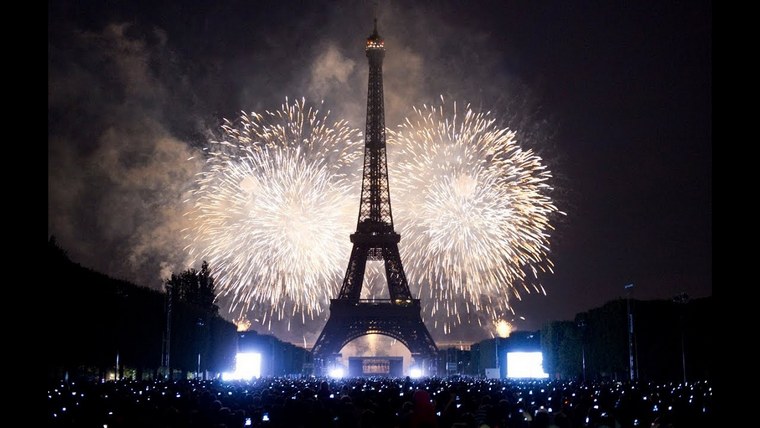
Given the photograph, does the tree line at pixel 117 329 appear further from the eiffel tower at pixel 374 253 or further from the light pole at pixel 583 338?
the light pole at pixel 583 338

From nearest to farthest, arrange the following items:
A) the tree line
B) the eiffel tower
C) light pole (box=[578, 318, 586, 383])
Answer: the tree line < light pole (box=[578, 318, 586, 383]) < the eiffel tower

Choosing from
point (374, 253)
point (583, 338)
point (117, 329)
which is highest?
point (374, 253)

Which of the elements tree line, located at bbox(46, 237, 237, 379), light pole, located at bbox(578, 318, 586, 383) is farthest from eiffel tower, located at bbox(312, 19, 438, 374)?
light pole, located at bbox(578, 318, 586, 383)

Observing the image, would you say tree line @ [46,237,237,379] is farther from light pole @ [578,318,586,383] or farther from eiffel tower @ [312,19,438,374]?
light pole @ [578,318,586,383]

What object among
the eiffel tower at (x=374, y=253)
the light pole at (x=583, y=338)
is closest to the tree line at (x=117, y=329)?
the eiffel tower at (x=374, y=253)

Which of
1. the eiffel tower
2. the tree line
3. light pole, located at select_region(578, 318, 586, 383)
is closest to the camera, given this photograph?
the tree line

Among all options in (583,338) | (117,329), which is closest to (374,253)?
(583,338)

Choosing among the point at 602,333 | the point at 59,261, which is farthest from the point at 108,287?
the point at 602,333

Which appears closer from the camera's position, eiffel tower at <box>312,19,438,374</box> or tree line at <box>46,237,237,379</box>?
tree line at <box>46,237,237,379</box>

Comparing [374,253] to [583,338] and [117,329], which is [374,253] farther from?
[117,329]
